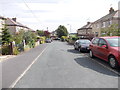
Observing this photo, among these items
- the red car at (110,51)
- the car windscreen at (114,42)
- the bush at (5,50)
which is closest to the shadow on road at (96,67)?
the red car at (110,51)

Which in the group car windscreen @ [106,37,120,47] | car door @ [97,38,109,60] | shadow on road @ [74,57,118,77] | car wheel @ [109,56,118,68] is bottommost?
shadow on road @ [74,57,118,77]

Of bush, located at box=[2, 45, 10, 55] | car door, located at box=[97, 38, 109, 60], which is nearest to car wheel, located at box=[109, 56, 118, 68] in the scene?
car door, located at box=[97, 38, 109, 60]

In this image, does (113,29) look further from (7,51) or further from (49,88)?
(49,88)

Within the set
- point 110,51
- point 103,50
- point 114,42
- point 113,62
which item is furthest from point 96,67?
point 114,42

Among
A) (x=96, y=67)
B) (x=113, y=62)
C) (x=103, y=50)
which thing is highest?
(x=103, y=50)

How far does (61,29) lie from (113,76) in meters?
75.0

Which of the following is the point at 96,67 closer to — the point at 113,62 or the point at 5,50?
the point at 113,62

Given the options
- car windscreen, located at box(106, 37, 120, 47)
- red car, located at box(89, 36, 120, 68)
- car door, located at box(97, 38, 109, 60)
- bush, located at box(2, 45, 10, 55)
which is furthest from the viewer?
bush, located at box(2, 45, 10, 55)

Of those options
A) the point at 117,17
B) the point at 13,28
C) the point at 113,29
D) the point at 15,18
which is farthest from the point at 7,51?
the point at 15,18

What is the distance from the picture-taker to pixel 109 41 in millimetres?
7852

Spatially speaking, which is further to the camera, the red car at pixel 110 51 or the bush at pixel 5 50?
the bush at pixel 5 50

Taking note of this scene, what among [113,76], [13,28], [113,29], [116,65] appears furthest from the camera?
[13,28]

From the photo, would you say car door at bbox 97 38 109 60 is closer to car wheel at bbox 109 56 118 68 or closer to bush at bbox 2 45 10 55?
car wheel at bbox 109 56 118 68

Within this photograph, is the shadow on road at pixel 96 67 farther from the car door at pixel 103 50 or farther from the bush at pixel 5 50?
the bush at pixel 5 50
